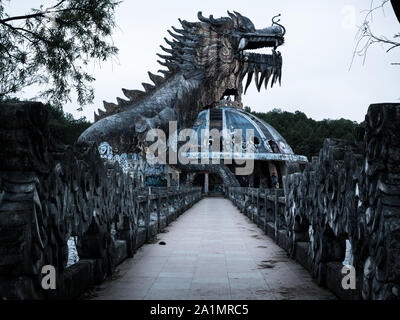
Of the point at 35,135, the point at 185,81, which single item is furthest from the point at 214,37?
the point at 35,135

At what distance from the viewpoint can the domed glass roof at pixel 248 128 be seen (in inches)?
1365

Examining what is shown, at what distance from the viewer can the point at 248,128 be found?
36000mm

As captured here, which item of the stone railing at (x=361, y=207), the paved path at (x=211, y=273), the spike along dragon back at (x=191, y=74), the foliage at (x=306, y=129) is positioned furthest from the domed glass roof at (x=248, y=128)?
the stone railing at (x=361, y=207)

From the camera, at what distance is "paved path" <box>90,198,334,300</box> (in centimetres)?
468

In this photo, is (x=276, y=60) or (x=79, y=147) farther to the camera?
(x=276, y=60)

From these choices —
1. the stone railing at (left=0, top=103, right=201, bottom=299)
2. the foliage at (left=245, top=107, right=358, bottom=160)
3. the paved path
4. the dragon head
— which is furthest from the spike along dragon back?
the foliage at (left=245, top=107, right=358, bottom=160)

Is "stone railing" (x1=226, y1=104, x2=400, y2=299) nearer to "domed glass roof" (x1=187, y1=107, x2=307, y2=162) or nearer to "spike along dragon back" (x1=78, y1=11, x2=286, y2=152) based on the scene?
"spike along dragon back" (x1=78, y1=11, x2=286, y2=152)

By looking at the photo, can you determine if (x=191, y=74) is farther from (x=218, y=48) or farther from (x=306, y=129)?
(x=306, y=129)

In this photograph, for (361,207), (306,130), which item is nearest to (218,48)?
(361,207)

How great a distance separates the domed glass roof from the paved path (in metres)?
25.8

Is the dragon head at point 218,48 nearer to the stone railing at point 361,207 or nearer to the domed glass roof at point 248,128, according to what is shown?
the domed glass roof at point 248,128
